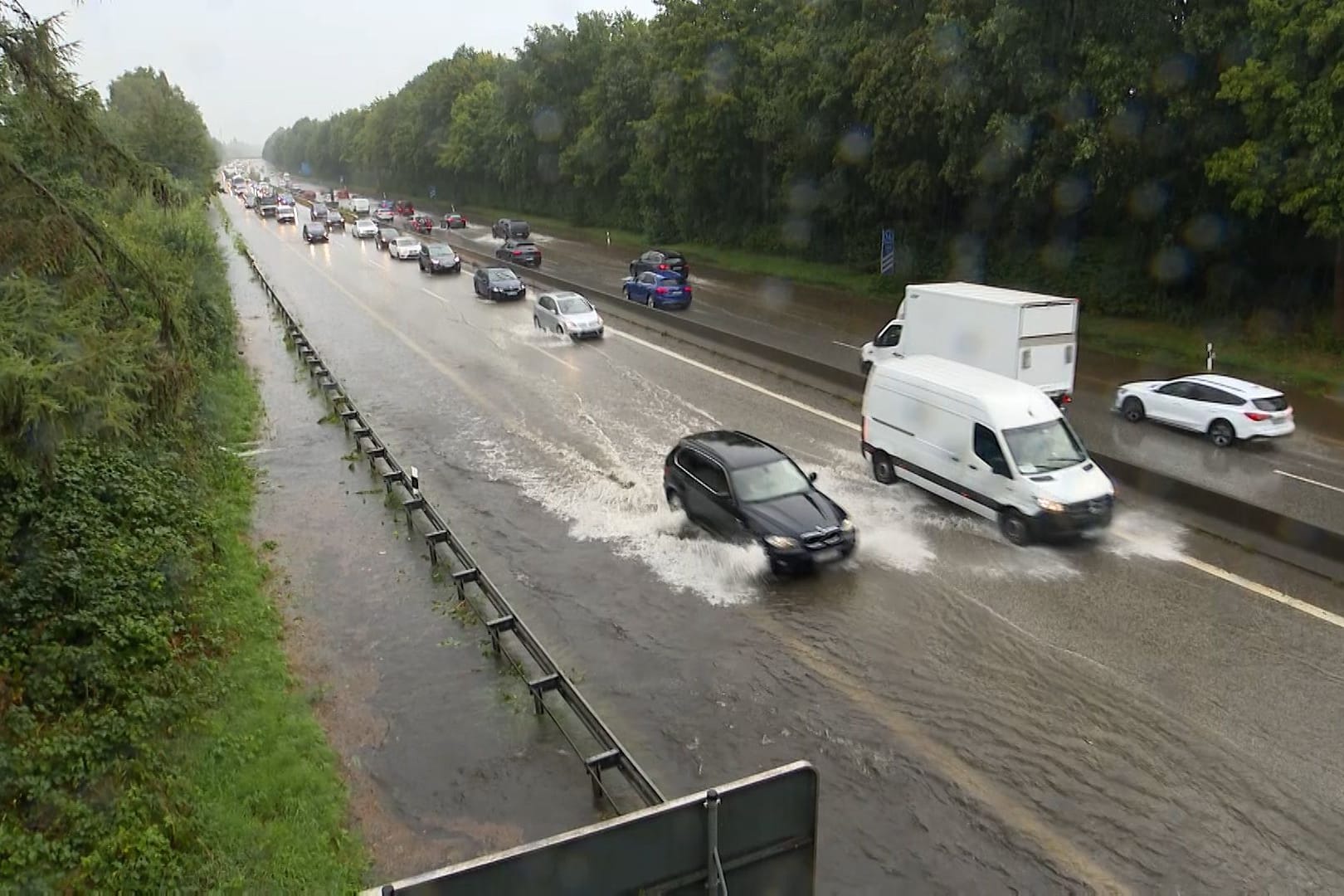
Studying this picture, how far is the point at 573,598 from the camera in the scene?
1312 centimetres

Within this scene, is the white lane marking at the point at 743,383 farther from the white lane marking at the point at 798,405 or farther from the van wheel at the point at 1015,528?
the van wheel at the point at 1015,528

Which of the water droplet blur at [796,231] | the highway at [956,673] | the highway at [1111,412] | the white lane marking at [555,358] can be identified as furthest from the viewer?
the water droplet blur at [796,231]

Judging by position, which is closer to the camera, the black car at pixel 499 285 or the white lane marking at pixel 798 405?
the white lane marking at pixel 798 405

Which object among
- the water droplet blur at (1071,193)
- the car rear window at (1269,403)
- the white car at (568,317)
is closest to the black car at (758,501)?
the car rear window at (1269,403)

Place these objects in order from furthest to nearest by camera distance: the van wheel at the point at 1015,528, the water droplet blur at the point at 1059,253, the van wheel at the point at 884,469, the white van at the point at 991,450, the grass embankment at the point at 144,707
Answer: the water droplet blur at the point at 1059,253 < the van wheel at the point at 884,469 < the van wheel at the point at 1015,528 < the white van at the point at 991,450 < the grass embankment at the point at 144,707

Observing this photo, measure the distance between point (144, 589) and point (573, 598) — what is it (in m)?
5.00

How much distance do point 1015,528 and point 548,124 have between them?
6624 cm

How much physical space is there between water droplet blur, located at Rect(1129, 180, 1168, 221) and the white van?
52.6ft

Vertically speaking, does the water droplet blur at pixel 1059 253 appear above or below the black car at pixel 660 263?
above

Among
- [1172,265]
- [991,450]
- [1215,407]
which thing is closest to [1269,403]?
[1215,407]

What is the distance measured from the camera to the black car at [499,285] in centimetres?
3812

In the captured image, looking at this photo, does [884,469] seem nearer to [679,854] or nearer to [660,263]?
[679,854]

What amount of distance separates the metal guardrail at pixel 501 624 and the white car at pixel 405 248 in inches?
1290

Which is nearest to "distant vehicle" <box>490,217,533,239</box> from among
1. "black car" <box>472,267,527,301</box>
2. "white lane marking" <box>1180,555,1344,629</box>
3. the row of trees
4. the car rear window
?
the row of trees
